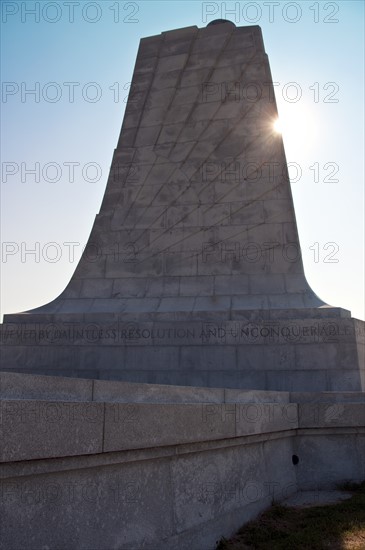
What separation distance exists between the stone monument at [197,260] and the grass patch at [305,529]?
320 centimetres

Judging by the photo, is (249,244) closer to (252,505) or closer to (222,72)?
(222,72)

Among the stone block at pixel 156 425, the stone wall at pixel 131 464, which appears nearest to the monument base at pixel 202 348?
the stone wall at pixel 131 464

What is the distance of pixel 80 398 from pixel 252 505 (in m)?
2.69

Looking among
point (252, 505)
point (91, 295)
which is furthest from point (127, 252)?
point (252, 505)

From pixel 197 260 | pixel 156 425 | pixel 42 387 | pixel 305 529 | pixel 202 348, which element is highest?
pixel 197 260

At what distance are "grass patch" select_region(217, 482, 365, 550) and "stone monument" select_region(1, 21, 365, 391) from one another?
320 cm

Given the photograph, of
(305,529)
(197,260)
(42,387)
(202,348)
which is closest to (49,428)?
(42,387)

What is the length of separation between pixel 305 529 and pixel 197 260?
252 inches

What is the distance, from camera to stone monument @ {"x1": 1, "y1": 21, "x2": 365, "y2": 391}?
9930 millimetres

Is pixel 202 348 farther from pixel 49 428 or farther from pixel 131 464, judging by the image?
pixel 49 428

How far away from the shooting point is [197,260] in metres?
11.5

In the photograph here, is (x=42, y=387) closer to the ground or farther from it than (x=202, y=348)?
closer to the ground

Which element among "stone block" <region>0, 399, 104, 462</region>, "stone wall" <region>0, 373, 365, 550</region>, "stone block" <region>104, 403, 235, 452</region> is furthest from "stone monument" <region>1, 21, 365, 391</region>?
"stone block" <region>0, 399, 104, 462</region>

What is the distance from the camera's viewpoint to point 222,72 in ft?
42.3
